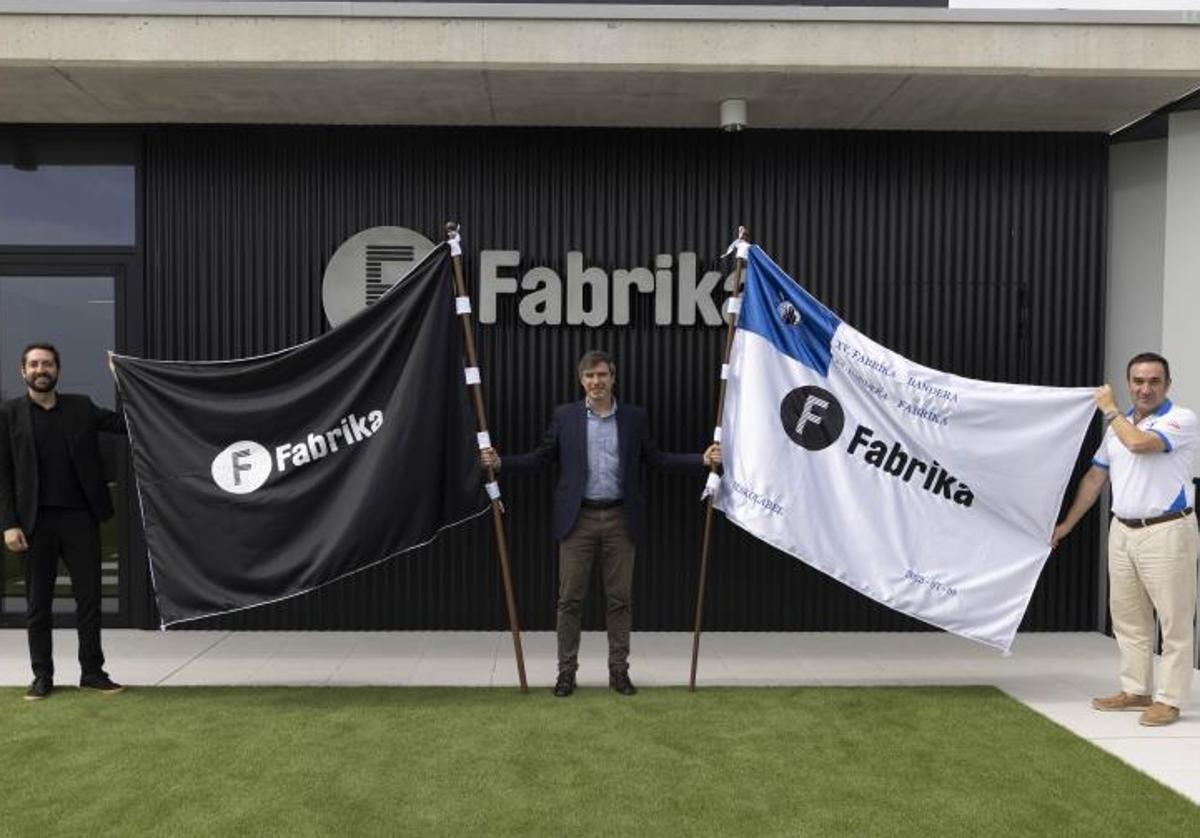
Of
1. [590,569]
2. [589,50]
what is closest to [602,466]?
[590,569]

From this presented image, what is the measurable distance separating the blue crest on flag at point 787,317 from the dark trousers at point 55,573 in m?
3.67

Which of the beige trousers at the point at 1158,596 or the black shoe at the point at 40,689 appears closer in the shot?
the beige trousers at the point at 1158,596

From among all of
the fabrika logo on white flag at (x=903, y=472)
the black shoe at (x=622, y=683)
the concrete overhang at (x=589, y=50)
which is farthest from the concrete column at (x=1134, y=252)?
the black shoe at (x=622, y=683)

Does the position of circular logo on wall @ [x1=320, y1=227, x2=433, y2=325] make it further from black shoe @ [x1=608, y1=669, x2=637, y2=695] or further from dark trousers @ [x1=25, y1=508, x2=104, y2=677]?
black shoe @ [x1=608, y1=669, x2=637, y2=695]

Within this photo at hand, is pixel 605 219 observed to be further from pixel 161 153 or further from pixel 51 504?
pixel 51 504

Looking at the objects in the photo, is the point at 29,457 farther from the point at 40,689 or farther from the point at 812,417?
the point at 812,417

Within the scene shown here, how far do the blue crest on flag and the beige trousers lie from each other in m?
1.72

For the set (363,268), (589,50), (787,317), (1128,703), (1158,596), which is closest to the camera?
(1158,596)

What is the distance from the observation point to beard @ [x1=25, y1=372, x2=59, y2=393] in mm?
4797

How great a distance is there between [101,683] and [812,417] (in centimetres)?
404

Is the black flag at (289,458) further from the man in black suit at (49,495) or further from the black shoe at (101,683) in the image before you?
the black shoe at (101,683)

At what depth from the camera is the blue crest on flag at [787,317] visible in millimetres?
5012

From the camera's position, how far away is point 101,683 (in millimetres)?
4992

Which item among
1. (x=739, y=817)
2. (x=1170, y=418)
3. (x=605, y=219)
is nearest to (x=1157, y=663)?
(x=1170, y=418)
